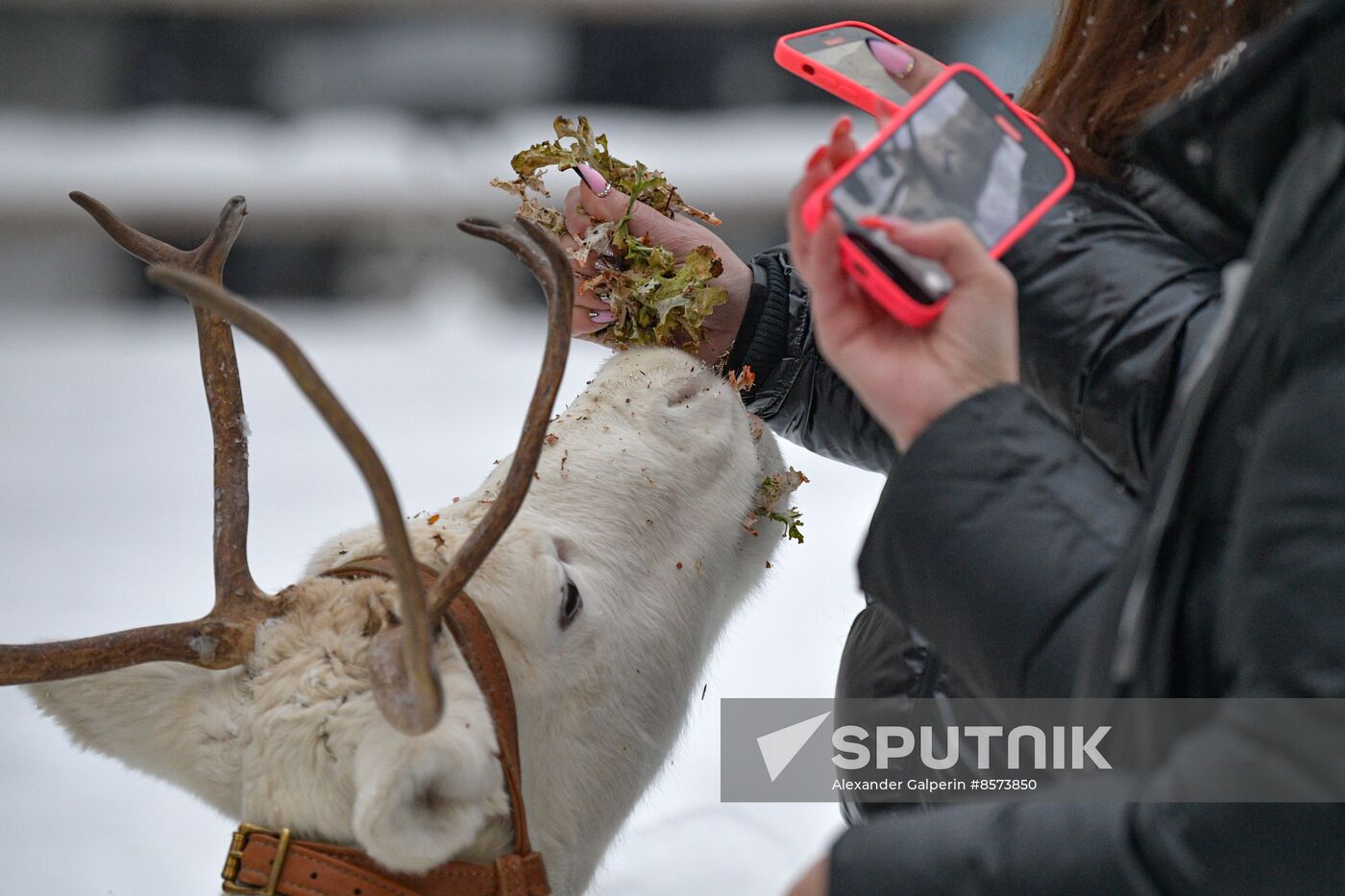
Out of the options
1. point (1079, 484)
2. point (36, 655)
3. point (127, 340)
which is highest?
point (127, 340)

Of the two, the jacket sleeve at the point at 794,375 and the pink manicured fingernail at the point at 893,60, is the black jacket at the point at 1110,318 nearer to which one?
the pink manicured fingernail at the point at 893,60

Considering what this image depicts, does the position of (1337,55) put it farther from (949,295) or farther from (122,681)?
(122,681)

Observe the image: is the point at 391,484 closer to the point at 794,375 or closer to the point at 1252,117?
the point at 1252,117

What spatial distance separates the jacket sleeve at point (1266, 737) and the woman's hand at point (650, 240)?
2.90 feet

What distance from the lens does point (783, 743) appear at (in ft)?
5.18

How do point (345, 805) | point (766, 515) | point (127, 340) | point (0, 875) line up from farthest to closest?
point (127, 340)
point (0, 875)
point (766, 515)
point (345, 805)

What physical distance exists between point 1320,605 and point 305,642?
2.60ft

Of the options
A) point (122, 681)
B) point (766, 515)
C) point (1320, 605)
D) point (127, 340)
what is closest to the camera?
point (1320, 605)

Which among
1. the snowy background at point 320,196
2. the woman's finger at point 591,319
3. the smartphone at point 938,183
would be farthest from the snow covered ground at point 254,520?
the smartphone at point 938,183

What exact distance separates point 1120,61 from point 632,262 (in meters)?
0.55

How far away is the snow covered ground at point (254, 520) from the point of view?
72.8 inches

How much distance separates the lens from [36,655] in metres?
1.00

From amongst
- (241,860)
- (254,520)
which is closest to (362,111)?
(254,520)

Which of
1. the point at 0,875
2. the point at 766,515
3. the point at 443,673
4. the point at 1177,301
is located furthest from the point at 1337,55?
the point at 0,875
